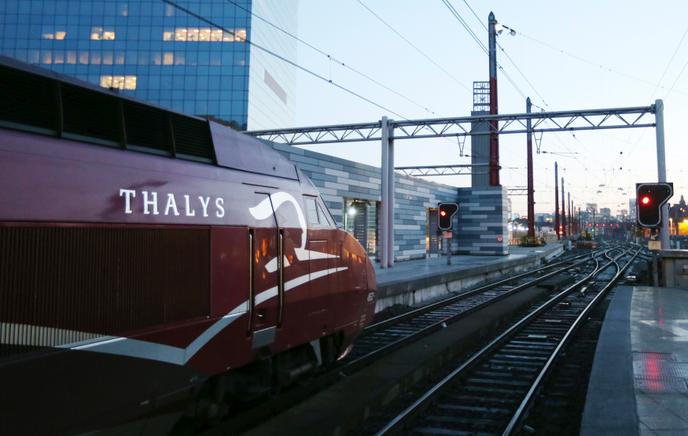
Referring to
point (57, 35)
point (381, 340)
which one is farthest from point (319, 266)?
point (57, 35)

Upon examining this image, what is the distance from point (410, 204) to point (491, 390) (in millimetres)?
30137

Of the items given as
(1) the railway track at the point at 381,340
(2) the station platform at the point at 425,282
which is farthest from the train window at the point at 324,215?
(2) the station platform at the point at 425,282

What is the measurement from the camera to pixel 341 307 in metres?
8.01

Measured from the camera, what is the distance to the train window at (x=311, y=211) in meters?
7.42

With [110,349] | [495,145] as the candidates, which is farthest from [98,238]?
[495,145]

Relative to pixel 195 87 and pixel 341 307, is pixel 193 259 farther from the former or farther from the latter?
pixel 195 87

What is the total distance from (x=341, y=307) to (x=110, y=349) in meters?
4.31

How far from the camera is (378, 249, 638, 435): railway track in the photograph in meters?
6.70

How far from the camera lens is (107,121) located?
4.74 meters

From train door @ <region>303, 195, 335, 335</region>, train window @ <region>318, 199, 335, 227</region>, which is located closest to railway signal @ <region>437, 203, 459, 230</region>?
train window @ <region>318, 199, 335, 227</region>

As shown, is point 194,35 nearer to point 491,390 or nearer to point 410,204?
point 410,204

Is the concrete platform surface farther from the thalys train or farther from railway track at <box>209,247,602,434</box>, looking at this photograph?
the thalys train

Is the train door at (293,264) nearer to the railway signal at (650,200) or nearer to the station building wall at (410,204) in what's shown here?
the railway signal at (650,200)

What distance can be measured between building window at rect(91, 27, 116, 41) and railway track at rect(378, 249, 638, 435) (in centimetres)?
6794
